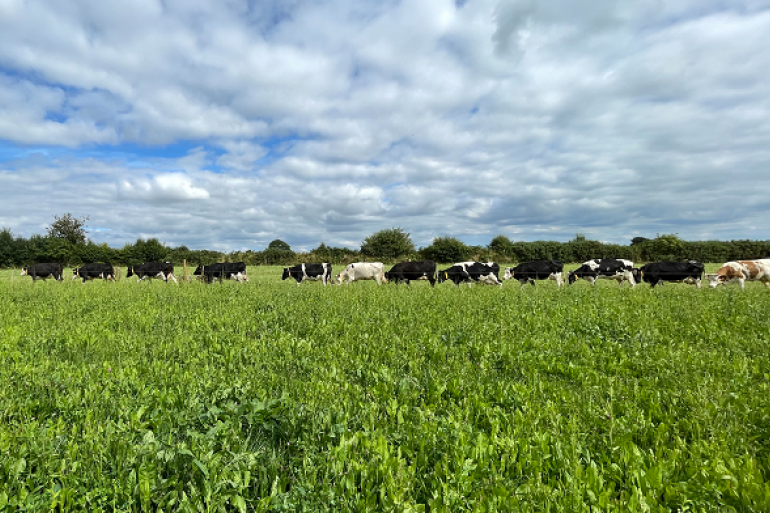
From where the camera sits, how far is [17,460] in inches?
108

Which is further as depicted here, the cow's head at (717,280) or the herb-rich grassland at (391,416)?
the cow's head at (717,280)

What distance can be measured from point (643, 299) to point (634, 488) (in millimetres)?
9394

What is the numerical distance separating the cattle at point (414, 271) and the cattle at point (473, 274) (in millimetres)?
763

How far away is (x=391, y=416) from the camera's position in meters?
3.60

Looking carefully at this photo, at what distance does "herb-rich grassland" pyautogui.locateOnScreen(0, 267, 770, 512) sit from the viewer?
8.33 ft

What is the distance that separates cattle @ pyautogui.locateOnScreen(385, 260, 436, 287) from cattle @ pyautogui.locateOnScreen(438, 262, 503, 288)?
763mm

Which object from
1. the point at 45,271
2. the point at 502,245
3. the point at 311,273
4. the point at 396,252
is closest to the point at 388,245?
the point at 396,252

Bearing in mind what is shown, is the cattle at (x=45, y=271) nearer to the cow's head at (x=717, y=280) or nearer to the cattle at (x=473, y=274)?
the cattle at (x=473, y=274)

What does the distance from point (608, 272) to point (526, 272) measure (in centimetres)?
487

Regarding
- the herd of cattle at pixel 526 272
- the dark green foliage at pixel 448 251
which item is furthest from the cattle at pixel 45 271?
the dark green foliage at pixel 448 251

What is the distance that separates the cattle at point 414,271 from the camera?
2586 centimetres

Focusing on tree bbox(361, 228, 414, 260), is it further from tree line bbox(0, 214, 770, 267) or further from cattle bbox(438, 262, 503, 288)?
cattle bbox(438, 262, 503, 288)

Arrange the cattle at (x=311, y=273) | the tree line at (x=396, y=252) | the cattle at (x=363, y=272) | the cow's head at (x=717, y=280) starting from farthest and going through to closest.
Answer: the tree line at (x=396, y=252) < the cattle at (x=311, y=273) < the cattle at (x=363, y=272) < the cow's head at (x=717, y=280)

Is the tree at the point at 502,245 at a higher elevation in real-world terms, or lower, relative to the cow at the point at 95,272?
higher
